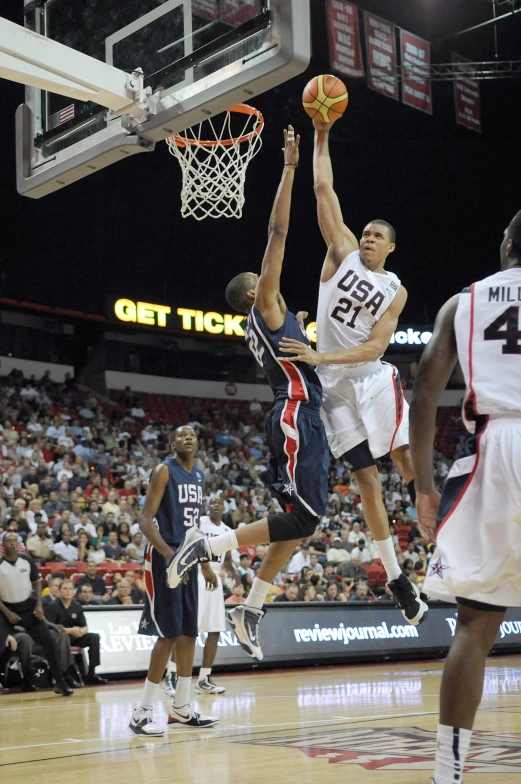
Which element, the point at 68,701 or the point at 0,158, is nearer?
the point at 68,701

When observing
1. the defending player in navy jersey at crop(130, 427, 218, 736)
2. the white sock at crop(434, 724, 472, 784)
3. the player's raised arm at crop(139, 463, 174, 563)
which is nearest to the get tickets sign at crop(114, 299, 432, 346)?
the defending player in navy jersey at crop(130, 427, 218, 736)

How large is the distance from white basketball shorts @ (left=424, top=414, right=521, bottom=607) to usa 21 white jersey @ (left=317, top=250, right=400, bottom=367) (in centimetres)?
255

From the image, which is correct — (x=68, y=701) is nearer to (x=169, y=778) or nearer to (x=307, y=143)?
(x=169, y=778)

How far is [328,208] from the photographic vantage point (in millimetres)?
5586

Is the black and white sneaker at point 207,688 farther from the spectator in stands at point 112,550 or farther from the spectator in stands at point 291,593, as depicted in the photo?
the spectator in stands at point 112,550

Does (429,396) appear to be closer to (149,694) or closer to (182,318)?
(149,694)

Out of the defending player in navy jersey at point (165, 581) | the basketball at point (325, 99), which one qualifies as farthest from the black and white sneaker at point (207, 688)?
the basketball at point (325, 99)

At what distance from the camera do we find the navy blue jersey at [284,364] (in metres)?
5.59

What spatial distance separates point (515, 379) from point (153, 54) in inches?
152

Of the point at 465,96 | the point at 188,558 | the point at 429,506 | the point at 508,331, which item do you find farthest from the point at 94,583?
→ the point at 465,96

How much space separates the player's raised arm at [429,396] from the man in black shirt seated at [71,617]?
8.39m

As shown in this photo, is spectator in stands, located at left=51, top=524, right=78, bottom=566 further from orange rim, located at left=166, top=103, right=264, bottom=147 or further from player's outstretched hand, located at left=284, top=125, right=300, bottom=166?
player's outstretched hand, located at left=284, top=125, right=300, bottom=166

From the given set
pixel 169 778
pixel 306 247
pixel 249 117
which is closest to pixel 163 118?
pixel 249 117

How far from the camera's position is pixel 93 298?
75.1 feet
